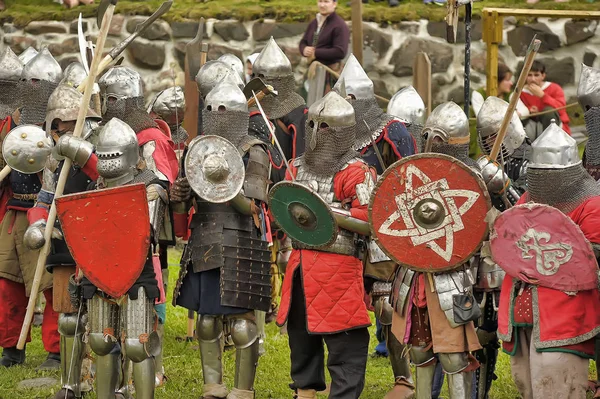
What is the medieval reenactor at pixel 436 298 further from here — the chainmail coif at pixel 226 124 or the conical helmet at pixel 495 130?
the chainmail coif at pixel 226 124

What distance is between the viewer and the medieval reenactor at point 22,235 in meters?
8.31

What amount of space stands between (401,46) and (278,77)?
14.1ft

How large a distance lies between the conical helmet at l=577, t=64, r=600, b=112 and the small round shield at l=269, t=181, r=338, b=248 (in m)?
1.86

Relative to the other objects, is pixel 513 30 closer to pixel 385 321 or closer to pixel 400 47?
pixel 400 47

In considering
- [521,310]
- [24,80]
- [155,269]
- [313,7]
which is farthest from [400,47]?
[521,310]

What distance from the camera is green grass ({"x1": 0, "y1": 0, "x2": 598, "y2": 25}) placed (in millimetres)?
12867

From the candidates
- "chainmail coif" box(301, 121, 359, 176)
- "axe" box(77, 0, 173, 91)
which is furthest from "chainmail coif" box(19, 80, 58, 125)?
"chainmail coif" box(301, 121, 359, 176)

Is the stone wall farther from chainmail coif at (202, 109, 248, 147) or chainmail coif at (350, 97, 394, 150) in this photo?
chainmail coif at (202, 109, 248, 147)

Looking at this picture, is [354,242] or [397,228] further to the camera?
[354,242]

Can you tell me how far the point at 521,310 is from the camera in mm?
6211

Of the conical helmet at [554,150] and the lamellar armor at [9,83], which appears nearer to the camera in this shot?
the conical helmet at [554,150]

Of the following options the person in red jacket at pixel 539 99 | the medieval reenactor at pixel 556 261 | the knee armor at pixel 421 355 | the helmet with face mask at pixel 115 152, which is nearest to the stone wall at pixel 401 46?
the person in red jacket at pixel 539 99

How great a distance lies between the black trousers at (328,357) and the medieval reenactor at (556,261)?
1096 millimetres

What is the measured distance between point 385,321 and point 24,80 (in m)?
3.05
